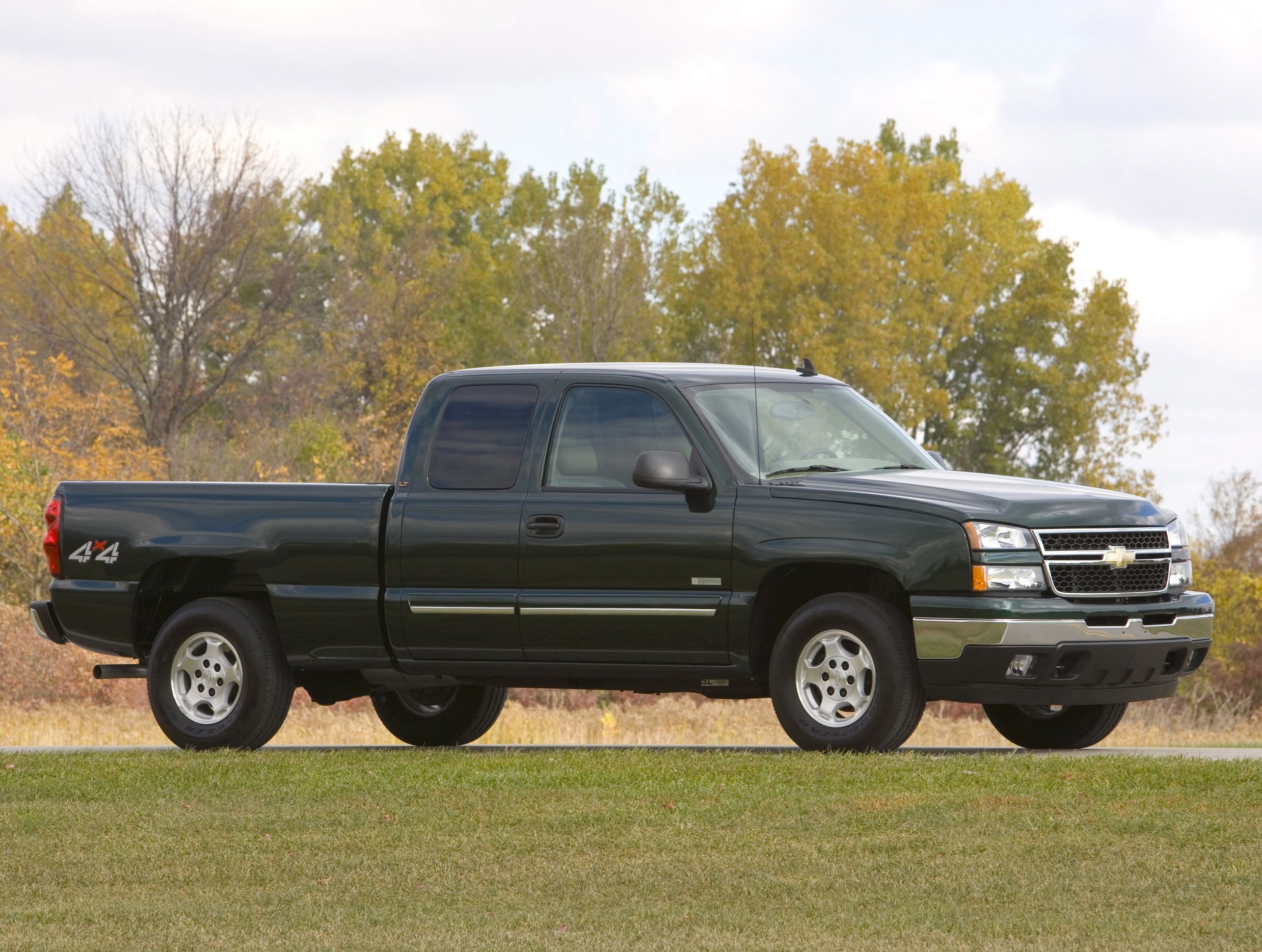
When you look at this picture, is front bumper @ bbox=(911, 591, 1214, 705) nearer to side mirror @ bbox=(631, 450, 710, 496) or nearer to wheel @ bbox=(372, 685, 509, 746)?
side mirror @ bbox=(631, 450, 710, 496)

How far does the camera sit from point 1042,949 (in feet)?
19.6

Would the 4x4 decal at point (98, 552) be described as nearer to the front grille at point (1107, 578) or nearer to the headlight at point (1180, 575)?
the front grille at point (1107, 578)

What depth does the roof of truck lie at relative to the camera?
10.4 meters

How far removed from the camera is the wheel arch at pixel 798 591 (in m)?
9.92

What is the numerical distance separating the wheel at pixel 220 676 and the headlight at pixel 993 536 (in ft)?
14.0

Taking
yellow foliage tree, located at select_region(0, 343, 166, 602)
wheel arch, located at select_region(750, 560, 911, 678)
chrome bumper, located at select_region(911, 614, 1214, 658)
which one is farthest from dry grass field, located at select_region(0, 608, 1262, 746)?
chrome bumper, located at select_region(911, 614, 1214, 658)

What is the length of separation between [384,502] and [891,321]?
4679cm

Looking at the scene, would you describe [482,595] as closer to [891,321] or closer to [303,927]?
[303,927]

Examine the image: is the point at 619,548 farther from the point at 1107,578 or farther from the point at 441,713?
the point at 441,713

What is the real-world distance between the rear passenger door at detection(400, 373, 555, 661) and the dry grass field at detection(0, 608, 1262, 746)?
4.25m

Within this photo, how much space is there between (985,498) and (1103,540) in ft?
2.21

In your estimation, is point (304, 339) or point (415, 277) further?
point (415, 277)

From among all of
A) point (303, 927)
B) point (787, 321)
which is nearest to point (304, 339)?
point (787, 321)

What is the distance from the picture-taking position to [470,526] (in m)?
10.5
